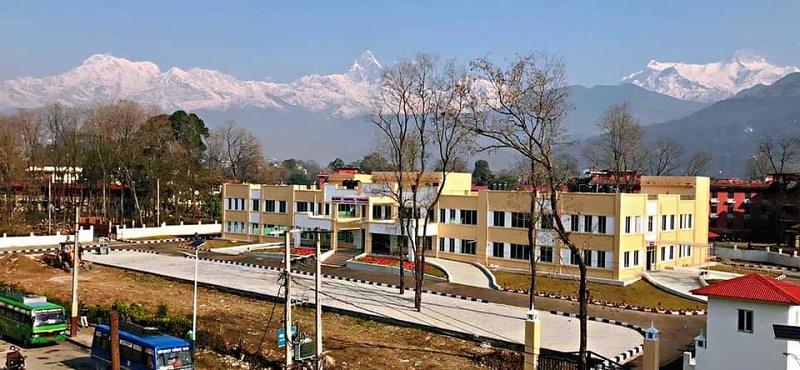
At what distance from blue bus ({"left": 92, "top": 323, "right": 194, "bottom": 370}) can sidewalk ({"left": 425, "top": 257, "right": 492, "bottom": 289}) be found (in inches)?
873

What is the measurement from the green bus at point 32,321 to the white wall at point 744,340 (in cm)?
2174

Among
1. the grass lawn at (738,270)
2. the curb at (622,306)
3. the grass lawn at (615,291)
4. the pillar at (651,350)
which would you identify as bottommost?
the curb at (622,306)

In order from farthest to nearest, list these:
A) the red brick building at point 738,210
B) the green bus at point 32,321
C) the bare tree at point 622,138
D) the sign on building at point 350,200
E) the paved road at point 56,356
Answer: the red brick building at point 738,210
the bare tree at point 622,138
the sign on building at point 350,200
the green bus at point 32,321
the paved road at point 56,356

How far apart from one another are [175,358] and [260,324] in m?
8.44

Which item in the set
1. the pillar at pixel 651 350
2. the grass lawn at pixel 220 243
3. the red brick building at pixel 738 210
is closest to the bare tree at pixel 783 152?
the red brick building at pixel 738 210

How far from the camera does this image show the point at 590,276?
41.3m

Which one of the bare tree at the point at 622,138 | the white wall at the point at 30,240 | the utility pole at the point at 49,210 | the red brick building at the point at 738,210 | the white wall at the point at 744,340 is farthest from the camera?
the red brick building at the point at 738,210

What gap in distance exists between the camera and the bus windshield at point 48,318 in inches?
952

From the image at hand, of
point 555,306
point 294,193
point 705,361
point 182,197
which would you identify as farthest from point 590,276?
point 182,197

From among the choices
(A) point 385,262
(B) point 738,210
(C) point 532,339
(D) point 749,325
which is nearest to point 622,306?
(D) point 749,325

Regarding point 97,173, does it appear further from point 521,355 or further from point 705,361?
point 705,361

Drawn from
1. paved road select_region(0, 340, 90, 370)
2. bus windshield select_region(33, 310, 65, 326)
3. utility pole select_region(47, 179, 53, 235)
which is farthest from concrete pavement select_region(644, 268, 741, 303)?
utility pole select_region(47, 179, 53, 235)

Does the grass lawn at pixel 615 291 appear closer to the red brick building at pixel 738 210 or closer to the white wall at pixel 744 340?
the white wall at pixel 744 340

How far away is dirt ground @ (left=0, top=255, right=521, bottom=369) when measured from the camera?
23047 mm
